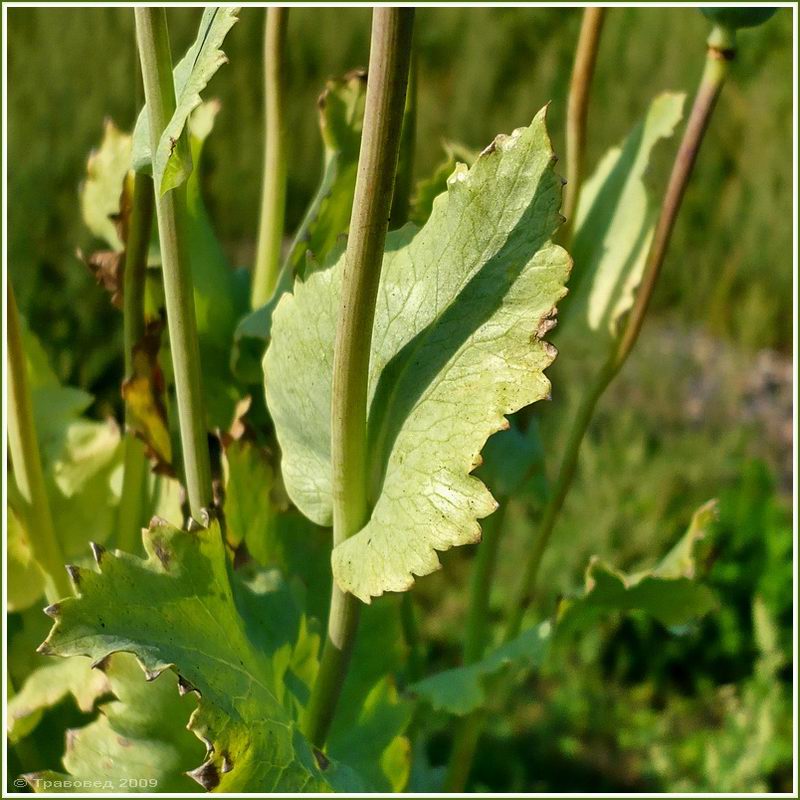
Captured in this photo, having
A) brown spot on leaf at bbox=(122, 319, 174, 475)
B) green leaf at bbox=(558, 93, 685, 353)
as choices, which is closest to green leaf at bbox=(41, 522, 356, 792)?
brown spot on leaf at bbox=(122, 319, 174, 475)

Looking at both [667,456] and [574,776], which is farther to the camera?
[667,456]

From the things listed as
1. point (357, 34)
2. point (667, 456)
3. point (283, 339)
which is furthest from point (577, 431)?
point (357, 34)

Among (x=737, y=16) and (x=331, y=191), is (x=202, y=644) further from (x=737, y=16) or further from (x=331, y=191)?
(x=737, y=16)

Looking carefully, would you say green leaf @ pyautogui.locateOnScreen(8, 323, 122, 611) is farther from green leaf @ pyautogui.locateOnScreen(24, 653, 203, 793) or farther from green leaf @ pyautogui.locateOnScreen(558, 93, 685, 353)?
green leaf @ pyautogui.locateOnScreen(558, 93, 685, 353)

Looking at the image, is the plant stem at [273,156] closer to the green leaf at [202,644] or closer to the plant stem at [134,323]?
the plant stem at [134,323]

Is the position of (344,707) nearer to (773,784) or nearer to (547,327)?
(547,327)

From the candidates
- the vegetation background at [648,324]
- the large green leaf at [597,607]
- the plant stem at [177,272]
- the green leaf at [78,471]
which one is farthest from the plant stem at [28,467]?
the vegetation background at [648,324]
